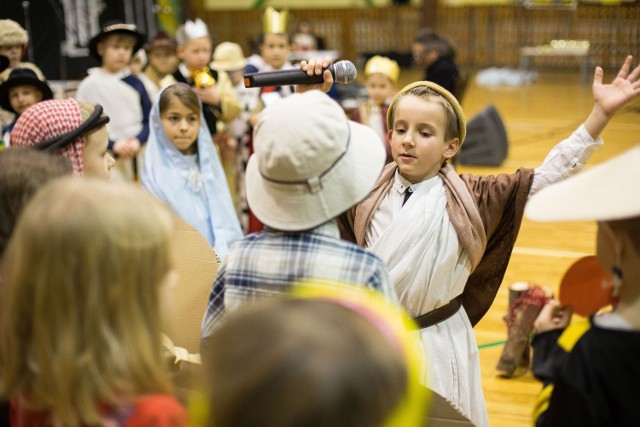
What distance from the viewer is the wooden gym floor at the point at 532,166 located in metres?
3.44

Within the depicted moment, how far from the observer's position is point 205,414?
94 cm

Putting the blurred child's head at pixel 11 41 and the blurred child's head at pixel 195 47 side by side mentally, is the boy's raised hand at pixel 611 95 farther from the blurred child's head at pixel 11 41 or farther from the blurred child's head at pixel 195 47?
the blurred child's head at pixel 195 47

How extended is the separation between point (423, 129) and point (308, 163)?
2.60 feet

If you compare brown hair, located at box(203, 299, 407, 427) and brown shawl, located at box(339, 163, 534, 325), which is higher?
brown hair, located at box(203, 299, 407, 427)

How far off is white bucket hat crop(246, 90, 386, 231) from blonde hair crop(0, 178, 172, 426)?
433mm

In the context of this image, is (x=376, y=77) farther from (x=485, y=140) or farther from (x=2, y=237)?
(x=2, y=237)

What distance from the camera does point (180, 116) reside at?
11.8 ft

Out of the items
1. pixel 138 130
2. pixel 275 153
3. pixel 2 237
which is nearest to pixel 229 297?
pixel 275 153

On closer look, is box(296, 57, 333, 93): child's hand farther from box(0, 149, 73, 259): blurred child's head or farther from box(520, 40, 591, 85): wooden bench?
box(520, 40, 591, 85): wooden bench

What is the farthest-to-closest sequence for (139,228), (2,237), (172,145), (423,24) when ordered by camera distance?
(423,24)
(172,145)
(2,237)
(139,228)

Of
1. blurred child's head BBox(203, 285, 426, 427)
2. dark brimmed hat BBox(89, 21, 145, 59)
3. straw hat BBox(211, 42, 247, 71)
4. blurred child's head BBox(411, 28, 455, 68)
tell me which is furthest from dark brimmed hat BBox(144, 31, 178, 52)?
blurred child's head BBox(203, 285, 426, 427)

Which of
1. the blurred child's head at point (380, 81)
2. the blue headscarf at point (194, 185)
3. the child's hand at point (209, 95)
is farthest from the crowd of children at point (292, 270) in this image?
the blurred child's head at point (380, 81)

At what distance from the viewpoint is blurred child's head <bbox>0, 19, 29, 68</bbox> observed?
431 centimetres

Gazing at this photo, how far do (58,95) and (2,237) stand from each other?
5.86m
